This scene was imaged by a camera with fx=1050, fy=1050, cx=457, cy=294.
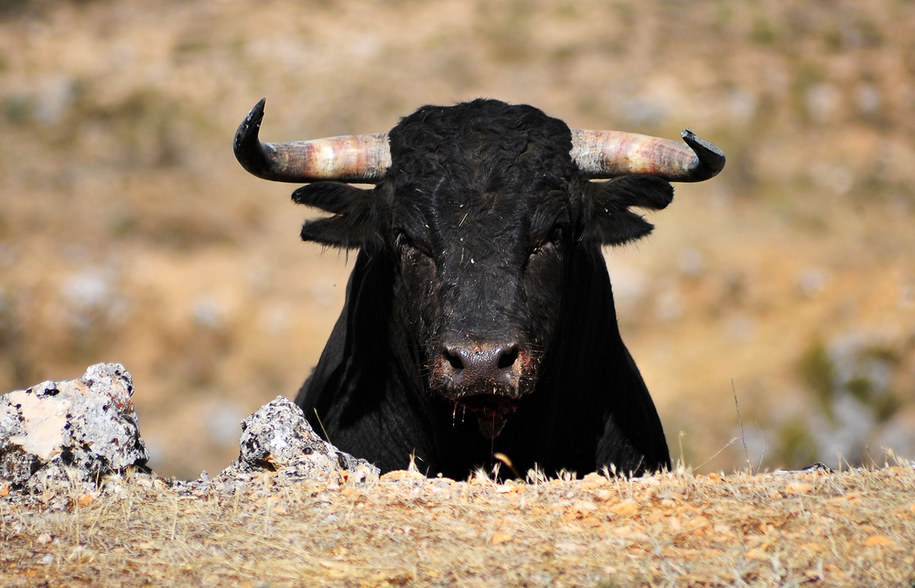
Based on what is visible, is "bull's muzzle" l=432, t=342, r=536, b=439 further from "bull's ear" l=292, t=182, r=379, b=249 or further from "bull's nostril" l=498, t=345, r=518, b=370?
"bull's ear" l=292, t=182, r=379, b=249

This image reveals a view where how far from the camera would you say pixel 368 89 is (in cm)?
2927

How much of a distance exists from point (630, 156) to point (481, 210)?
4.12 ft

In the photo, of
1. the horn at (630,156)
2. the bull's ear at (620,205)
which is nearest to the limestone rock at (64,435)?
the bull's ear at (620,205)

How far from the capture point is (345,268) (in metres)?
22.7

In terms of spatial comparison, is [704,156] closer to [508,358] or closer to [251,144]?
[508,358]

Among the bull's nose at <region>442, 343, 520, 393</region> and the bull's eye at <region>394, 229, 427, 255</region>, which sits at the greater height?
the bull's eye at <region>394, 229, 427, 255</region>

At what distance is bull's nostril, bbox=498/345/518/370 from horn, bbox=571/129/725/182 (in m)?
1.73

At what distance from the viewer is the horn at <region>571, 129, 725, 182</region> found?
20.9ft

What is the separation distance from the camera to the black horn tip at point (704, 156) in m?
5.69

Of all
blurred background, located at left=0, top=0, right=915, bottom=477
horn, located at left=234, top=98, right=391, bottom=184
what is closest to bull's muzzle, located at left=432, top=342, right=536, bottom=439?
horn, located at left=234, top=98, right=391, bottom=184

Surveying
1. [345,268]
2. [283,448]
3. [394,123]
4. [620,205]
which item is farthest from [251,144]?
[394,123]

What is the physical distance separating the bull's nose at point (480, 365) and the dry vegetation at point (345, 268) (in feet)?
1.64

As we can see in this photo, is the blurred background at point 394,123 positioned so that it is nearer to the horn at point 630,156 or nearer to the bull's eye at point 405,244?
the horn at point 630,156

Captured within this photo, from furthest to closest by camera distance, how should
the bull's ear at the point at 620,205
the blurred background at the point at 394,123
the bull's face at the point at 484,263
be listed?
1. the blurred background at the point at 394,123
2. the bull's ear at the point at 620,205
3. the bull's face at the point at 484,263
